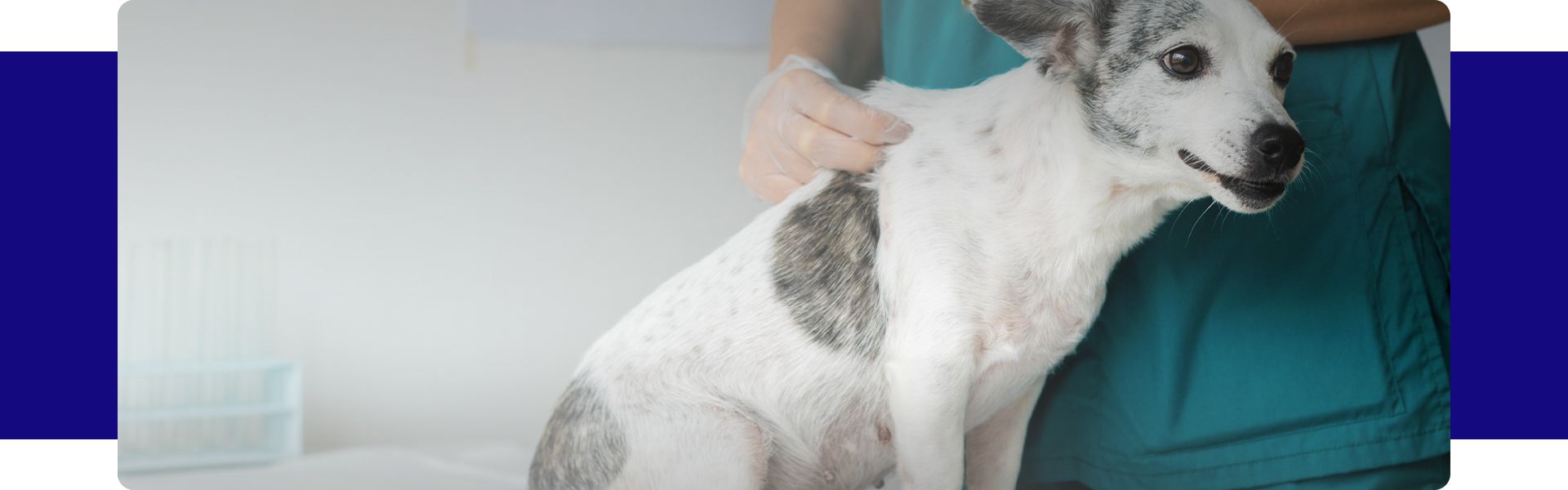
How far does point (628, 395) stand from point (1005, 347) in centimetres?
39

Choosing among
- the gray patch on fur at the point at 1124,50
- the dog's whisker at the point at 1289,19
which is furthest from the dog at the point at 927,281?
the dog's whisker at the point at 1289,19

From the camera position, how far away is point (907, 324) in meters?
1.26

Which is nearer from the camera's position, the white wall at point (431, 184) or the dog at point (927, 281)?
the dog at point (927, 281)

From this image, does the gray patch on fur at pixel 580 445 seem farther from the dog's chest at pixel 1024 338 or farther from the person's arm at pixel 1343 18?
the person's arm at pixel 1343 18

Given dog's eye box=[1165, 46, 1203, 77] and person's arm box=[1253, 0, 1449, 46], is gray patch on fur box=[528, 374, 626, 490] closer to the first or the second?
dog's eye box=[1165, 46, 1203, 77]

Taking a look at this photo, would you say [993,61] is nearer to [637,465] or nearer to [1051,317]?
[1051,317]

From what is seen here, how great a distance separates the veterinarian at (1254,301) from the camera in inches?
54.3

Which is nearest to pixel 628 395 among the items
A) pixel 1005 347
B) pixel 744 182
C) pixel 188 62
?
pixel 744 182

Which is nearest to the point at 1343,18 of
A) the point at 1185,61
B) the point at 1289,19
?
the point at 1289,19

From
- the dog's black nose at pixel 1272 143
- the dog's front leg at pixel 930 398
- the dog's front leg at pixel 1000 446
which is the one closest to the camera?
the dog's black nose at pixel 1272 143

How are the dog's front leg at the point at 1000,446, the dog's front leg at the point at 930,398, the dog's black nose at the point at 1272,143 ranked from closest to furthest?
the dog's black nose at the point at 1272,143, the dog's front leg at the point at 930,398, the dog's front leg at the point at 1000,446

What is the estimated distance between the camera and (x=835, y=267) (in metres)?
1.31

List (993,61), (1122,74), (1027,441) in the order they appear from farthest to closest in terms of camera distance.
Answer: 1. (1027,441)
2. (993,61)
3. (1122,74)

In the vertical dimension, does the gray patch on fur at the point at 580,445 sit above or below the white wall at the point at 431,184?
below
